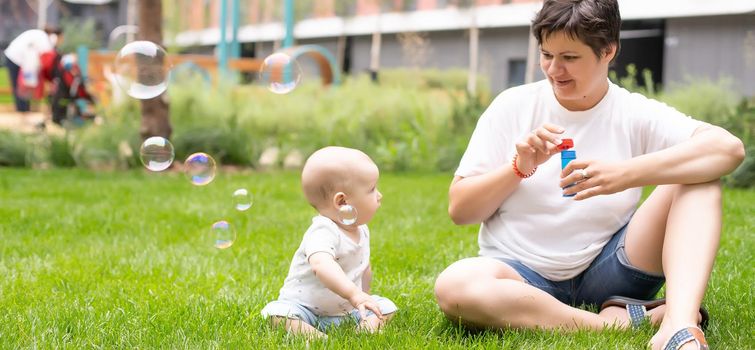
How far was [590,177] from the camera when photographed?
2357mm

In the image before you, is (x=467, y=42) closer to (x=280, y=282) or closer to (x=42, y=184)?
(x=42, y=184)

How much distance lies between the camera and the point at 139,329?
102 inches

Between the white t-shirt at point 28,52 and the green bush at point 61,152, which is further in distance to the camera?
the white t-shirt at point 28,52

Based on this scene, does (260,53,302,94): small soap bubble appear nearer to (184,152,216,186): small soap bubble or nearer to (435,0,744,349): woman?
(184,152,216,186): small soap bubble

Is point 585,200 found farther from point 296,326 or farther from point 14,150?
point 14,150

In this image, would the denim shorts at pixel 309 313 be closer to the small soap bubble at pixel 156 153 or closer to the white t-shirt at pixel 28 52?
the small soap bubble at pixel 156 153

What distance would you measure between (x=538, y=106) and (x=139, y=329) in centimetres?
131

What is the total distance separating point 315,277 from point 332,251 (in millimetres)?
133

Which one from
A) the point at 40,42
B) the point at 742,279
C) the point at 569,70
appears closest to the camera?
the point at 569,70

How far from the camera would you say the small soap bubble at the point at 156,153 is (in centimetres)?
372

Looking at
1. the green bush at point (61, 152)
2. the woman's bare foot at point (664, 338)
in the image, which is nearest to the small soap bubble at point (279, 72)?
the woman's bare foot at point (664, 338)

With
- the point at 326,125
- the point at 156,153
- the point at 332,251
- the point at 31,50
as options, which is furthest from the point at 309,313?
the point at 31,50

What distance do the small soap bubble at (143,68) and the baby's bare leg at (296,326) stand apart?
6.32ft

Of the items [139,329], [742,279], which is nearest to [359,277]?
[139,329]
